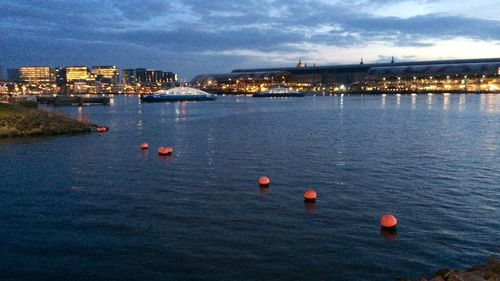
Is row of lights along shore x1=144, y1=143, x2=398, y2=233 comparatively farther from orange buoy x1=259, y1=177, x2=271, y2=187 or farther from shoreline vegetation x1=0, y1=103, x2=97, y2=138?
shoreline vegetation x1=0, y1=103, x2=97, y2=138

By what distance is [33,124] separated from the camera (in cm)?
5538

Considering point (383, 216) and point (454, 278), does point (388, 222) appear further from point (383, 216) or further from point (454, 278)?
point (454, 278)

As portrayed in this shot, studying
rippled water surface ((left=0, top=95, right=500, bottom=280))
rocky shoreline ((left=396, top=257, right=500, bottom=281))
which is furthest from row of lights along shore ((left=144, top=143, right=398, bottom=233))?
rocky shoreline ((left=396, top=257, right=500, bottom=281))

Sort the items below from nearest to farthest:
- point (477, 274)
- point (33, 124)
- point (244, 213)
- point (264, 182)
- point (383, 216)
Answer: point (477, 274) < point (383, 216) < point (244, 213) < point (264, 182) < point (33, 124)

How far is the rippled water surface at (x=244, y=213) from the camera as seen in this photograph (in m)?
15.6

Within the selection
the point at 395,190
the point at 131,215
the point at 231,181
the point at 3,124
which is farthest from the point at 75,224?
the point at 3,124

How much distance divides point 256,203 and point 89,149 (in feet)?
82.6

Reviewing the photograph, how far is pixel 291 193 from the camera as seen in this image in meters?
25.0

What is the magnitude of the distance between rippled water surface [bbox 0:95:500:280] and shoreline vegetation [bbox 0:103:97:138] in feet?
45.3

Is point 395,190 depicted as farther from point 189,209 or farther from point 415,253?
point 189,209

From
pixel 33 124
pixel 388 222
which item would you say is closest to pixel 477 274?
pixel 388 222

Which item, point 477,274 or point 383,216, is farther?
point 383,216

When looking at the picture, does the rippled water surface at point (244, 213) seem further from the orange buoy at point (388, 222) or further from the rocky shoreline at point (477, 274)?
the rocky shoreline at point (477, 274)

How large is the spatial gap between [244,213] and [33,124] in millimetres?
42363
